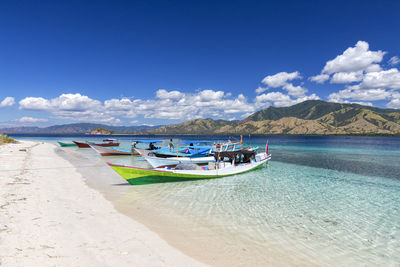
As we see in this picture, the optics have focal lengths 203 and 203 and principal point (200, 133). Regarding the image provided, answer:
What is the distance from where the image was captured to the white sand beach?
5594 millimetres

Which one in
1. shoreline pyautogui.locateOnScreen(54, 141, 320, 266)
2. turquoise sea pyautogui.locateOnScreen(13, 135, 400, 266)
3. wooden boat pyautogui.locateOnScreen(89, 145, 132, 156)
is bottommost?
turquoise sea pyautogui.locateOnScreen(13, 135, 400, 266)

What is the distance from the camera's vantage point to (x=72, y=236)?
6984 mm

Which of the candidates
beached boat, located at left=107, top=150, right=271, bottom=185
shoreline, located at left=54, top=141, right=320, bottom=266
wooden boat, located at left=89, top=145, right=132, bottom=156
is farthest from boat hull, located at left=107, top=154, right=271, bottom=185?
wooden boat, located at left=89, top=145, right=132, bottom=156

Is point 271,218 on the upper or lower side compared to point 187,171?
lower

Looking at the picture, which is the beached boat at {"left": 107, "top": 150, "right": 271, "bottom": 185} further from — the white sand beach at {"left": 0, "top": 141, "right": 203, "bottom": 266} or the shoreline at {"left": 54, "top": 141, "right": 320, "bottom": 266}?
the white sand beach at {"left": 0, "top": 141, "right": 203, "bottom": 266}

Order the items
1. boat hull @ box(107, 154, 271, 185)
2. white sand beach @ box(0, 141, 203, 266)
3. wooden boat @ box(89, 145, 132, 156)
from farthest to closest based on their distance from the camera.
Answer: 1. wooden boat @ box(89, 145, 132, 156)
2. boat hull @ box(107, 154, 271, 185)
3. white sand beach @ box(0, 141, 203, 266)

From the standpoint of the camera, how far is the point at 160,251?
6.61m

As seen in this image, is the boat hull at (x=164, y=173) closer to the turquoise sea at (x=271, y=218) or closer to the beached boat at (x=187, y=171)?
the beached boat at (x=187, y=171)

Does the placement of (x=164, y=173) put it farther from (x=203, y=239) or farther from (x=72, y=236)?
(x=72, y=236)

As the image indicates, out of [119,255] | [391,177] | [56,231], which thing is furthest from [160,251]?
[391,177]

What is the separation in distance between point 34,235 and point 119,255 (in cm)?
313

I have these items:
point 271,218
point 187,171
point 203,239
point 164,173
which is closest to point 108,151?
point 164,173

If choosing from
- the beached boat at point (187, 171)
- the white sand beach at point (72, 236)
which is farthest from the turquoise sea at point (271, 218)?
the white sand beach at point (72, 236)

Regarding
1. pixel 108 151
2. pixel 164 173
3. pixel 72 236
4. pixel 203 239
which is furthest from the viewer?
pixel 108 151
